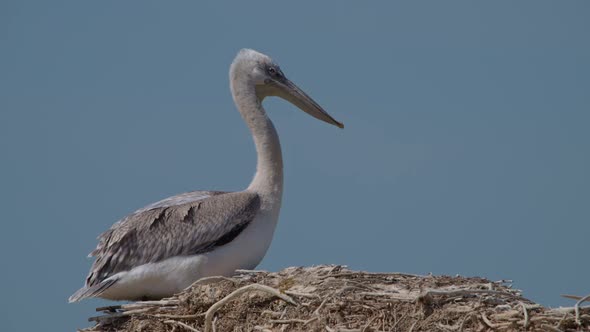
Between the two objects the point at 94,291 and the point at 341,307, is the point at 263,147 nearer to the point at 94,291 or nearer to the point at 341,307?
the point at 94,291

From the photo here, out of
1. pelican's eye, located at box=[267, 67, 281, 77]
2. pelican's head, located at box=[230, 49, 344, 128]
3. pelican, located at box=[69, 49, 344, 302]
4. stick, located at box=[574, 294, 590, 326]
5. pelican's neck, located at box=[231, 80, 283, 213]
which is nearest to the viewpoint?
stick, located at box=[574, 294, 590, 326]

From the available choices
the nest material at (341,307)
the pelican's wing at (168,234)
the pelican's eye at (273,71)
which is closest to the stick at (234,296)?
the nest material at (341,307)

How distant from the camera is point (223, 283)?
7.98 metres

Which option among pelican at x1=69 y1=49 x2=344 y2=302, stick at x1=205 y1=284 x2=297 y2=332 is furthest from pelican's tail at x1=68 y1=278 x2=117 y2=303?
stick at x1=205 y1=284 x2=297 y2=332

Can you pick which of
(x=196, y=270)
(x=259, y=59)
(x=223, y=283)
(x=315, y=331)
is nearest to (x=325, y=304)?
(x=315, y=331)

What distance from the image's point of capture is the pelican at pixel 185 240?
8.89 m

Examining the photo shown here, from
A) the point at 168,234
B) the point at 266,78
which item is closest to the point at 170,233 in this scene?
the point at 168,234

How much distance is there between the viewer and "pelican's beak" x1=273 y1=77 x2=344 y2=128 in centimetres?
1009

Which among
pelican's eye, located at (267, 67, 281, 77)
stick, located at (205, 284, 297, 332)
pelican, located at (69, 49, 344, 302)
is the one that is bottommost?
stick, located at (205, 284, 297, 332)

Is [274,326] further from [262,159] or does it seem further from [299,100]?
[299,100]

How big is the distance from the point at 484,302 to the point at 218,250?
2.70 meters

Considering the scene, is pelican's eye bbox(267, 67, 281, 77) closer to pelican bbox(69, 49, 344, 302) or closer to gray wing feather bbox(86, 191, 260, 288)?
pelican bbox(69, 49, 344, 302)

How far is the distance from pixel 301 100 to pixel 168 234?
2091 mm

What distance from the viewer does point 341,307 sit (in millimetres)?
7258
